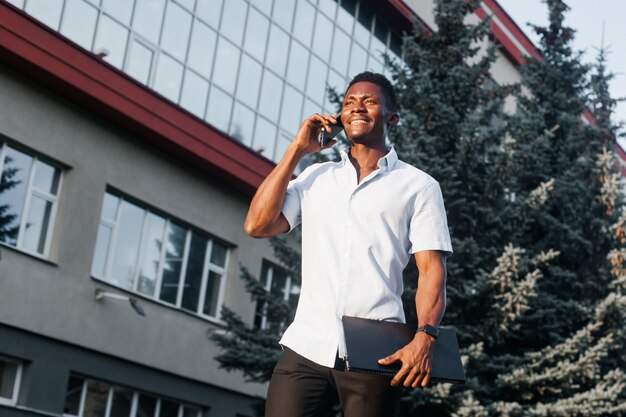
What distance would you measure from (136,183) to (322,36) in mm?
6465

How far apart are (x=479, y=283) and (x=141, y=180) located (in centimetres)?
781

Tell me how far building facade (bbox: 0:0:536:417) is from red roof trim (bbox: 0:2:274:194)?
0.03 meters

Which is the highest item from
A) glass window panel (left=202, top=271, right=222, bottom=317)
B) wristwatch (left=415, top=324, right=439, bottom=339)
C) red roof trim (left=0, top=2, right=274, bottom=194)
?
red roof trim (left=0, top=2, right=274, bottom=194)

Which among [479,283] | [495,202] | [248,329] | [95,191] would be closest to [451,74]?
[495,202]

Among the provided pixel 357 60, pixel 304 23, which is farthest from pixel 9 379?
pixel 357 60

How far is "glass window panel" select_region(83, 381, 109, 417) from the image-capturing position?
17531 mm

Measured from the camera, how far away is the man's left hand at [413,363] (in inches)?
129

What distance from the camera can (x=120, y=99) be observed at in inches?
709

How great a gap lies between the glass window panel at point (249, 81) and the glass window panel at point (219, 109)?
39cm

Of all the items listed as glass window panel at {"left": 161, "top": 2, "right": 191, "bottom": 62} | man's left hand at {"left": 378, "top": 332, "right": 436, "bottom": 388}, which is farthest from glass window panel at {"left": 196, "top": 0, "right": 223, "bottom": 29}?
man's left hand at {"left": 378, "top": 332, "right": 436, "bottom": 388}

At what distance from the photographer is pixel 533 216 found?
14.8 m

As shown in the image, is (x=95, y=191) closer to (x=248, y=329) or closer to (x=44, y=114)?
(x=44, y=114)

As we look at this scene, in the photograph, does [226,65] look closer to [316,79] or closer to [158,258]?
[316,79]

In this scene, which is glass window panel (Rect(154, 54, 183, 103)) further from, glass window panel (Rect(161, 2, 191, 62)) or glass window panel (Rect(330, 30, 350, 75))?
glass window panel (Rect(330, 30, 350, 75))
